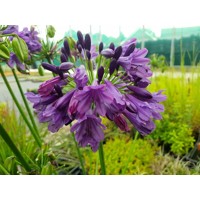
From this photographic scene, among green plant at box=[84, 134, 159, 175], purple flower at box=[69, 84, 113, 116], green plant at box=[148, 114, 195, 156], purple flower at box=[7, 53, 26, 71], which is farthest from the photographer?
green plant at box=[148, 114, 195, 156]

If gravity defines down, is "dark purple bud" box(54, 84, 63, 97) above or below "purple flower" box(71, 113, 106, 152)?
above

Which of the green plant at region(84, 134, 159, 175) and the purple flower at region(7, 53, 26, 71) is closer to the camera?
the purple flower at region(7, 53, 26, 71)

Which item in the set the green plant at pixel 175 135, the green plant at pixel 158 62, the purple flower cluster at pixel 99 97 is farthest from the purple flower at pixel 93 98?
the green plant at pixel 158 62

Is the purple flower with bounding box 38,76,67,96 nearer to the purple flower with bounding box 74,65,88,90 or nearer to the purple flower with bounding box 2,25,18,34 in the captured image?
the purple flower with bounding box 74,65,88,90

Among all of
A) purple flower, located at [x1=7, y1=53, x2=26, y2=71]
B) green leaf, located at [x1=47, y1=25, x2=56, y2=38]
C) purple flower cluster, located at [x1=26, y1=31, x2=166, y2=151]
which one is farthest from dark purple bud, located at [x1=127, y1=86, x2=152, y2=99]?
green leaf, located at [x1=47, y1=25, x2=56, y2=38]

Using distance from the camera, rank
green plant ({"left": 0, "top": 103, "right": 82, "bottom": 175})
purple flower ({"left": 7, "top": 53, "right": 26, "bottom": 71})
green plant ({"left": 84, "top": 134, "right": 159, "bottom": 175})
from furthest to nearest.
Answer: green plant ({"left": 84, "top": 134, "right": 159, "bottom": 175})
green plant ({"left": 0, "top": 103, "right": 82, "bottom": 175})
purple flower ({"left": 7, "top": 53, "right": 26, "bottom": 71})

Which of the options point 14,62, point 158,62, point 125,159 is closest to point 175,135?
point 125,159

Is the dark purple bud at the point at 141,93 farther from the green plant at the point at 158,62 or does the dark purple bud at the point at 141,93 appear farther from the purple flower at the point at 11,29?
the green plant at the point at 158,62

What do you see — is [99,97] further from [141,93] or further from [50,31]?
[50,31]
